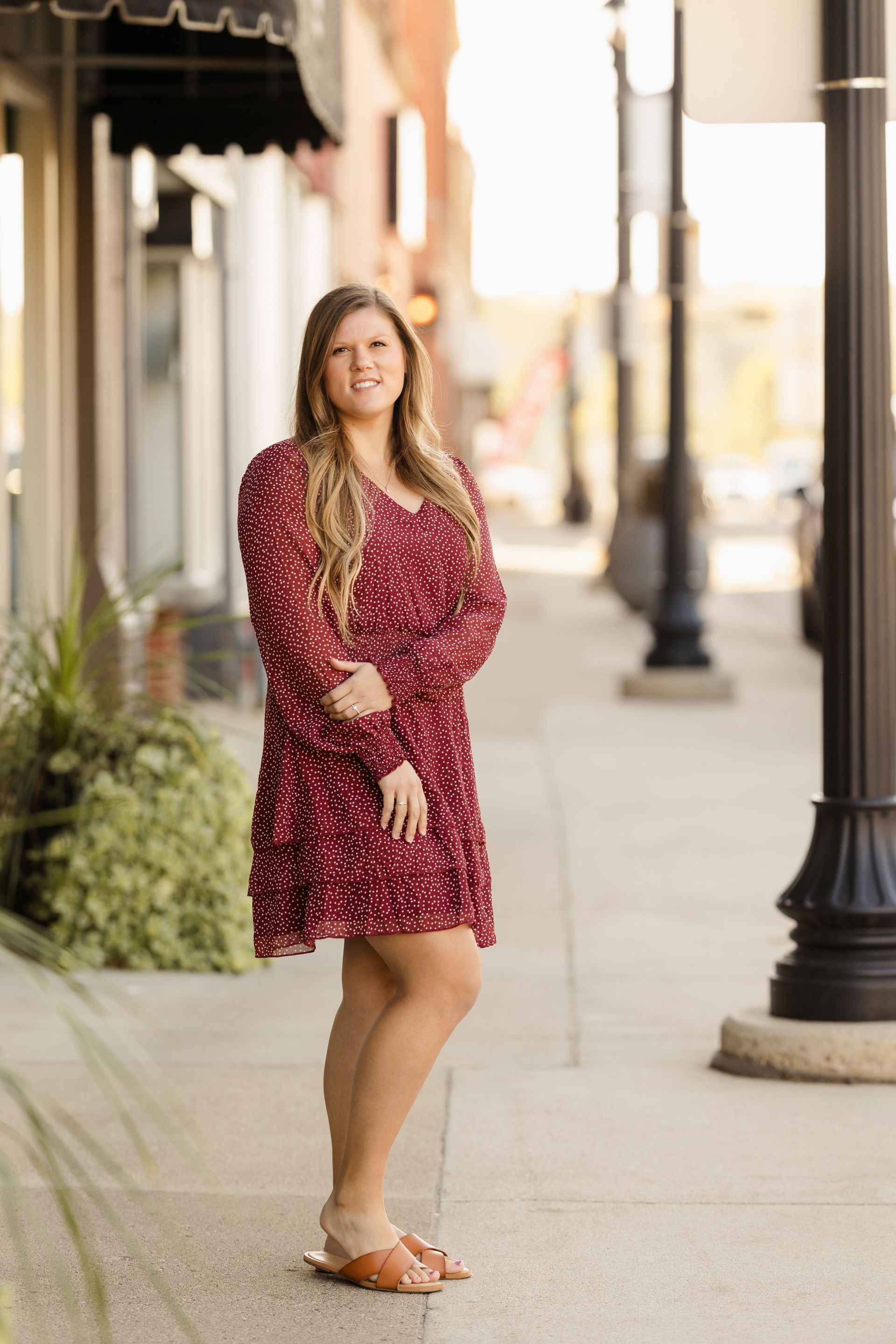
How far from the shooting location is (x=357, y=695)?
11.9 feet

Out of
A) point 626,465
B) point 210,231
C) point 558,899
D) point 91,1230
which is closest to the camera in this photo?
point 91,1230

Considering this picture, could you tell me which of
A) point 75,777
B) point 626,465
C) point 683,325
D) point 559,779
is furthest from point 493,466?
point 75,777

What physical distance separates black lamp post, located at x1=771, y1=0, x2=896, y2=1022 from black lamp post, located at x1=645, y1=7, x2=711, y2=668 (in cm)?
935

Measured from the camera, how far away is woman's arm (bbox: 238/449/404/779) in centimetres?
365

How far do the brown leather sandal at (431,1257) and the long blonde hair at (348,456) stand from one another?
1202 millimetres

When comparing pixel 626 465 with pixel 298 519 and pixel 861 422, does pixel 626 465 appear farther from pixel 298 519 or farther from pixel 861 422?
pixel 298 519

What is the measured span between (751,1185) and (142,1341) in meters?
1.50

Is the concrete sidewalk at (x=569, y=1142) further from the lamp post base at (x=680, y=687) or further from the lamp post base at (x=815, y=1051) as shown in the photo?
the lamp post base at (x=680, y=687)

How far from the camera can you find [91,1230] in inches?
158

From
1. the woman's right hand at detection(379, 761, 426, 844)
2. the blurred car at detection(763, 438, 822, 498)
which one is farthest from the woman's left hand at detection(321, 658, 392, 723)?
the blurred car at detection(763, 438, 822, 498)

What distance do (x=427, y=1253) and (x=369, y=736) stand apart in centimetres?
104

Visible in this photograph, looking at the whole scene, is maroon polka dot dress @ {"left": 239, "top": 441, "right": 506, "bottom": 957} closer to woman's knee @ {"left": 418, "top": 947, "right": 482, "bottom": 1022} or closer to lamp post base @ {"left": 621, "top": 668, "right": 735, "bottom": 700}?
woman's knee @ {"left": 418, "top": 947, "right": 482, "bottom": 1022}

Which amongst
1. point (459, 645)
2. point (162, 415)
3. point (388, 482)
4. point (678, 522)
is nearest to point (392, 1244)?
point (459, 645)

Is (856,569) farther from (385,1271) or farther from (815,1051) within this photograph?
(385,1271)
